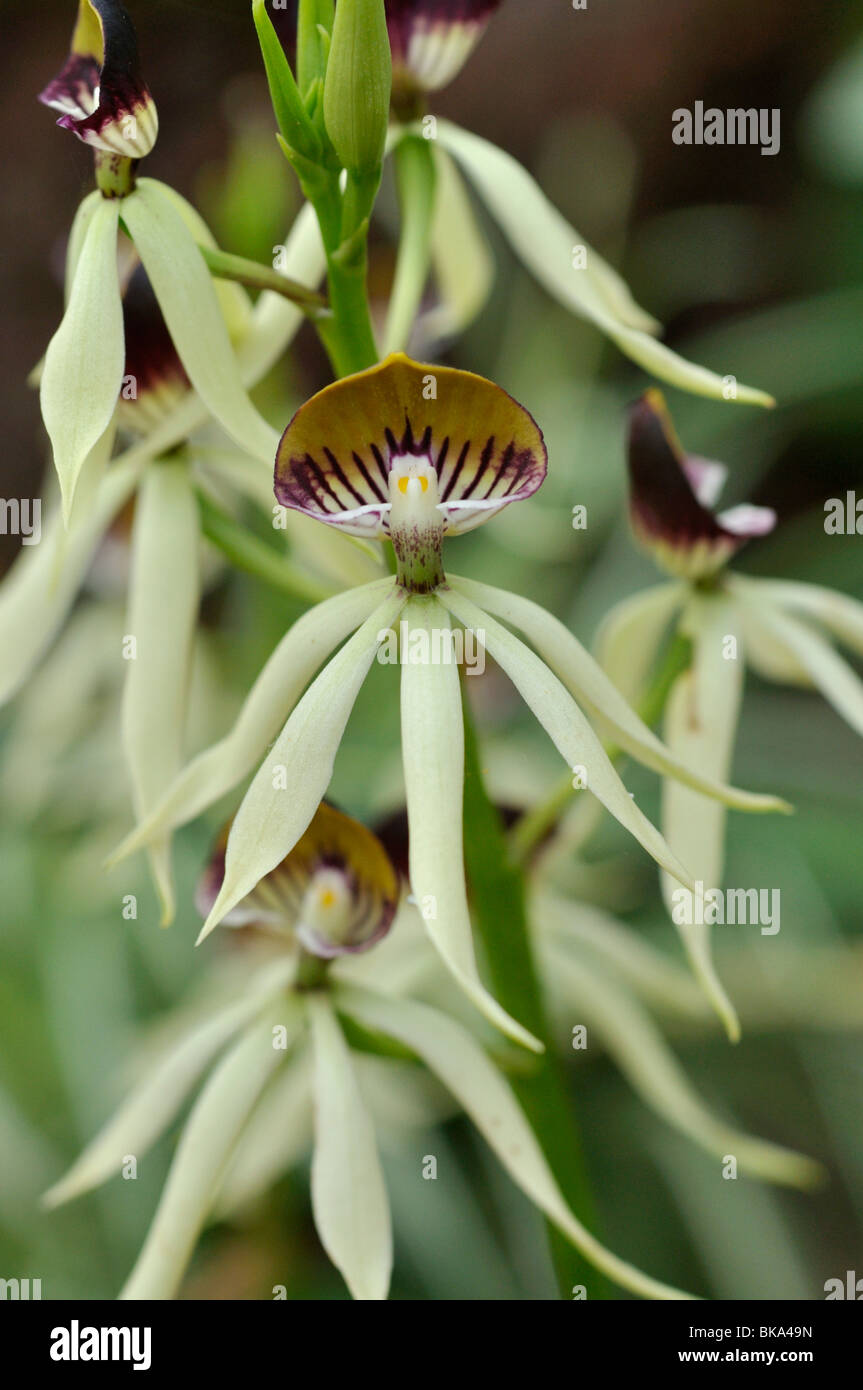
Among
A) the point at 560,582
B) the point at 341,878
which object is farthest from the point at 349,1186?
the point at 560,582

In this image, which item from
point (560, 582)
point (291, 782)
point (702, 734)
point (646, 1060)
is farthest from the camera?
point (560, 582)

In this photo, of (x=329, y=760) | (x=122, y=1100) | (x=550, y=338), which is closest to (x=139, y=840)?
(x=329, y=760)

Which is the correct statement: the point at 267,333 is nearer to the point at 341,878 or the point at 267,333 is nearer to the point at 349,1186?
the point at 341,878

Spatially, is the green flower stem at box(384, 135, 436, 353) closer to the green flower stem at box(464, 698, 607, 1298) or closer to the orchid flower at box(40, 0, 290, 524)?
the orchid flower at box(40, 0, 290, 524)

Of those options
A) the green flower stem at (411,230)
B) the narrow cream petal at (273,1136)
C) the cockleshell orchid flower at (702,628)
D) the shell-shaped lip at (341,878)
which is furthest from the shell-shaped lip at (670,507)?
the narrow cream petal at (273,1136)

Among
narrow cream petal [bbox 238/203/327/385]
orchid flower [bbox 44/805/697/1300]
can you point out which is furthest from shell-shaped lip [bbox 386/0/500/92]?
orchid flower [bbox 44/805/697/1300]

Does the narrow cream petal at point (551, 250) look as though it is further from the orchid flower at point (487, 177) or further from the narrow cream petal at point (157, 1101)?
the narrow cream petal at point (157, 1101)

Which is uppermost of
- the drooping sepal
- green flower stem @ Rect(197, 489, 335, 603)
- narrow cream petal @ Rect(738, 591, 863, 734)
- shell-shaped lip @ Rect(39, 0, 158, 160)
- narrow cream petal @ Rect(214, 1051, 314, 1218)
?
the drooping sepal
